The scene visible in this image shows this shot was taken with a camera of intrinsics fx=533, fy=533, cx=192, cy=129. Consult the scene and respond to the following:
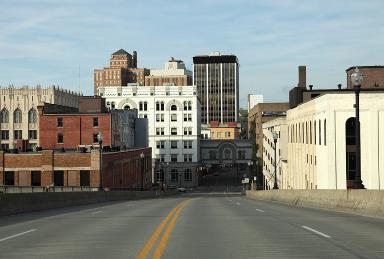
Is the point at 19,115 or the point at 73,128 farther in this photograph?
the point at 19,115

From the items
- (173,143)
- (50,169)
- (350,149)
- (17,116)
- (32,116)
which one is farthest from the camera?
(173,143)

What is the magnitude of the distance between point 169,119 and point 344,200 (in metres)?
113

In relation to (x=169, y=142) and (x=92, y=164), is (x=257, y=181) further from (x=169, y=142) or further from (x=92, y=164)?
(x=92, y=164)

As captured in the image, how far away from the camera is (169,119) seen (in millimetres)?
136500

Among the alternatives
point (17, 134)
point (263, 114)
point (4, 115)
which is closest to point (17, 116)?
point (4, 115)

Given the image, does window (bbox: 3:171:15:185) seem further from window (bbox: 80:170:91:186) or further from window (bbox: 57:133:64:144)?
window (bbox: 57:133:64:144)

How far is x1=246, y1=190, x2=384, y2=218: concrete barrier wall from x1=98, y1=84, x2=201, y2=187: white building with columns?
99176mm

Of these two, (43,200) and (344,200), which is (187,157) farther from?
(344,200)

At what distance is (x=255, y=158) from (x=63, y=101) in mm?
49501

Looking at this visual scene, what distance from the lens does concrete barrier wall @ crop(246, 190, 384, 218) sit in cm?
2025

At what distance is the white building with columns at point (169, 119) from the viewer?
135375 mm

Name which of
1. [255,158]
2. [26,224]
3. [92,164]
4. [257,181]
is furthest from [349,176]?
[255,158]

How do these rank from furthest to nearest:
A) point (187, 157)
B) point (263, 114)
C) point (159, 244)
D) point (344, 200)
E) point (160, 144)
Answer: point (160, 144) → point (187, 157) → point (263, 114) → point (344, 200) → point (159, 244)

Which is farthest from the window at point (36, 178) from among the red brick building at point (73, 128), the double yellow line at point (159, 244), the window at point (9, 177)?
the double yellow line at point (159, 244)
